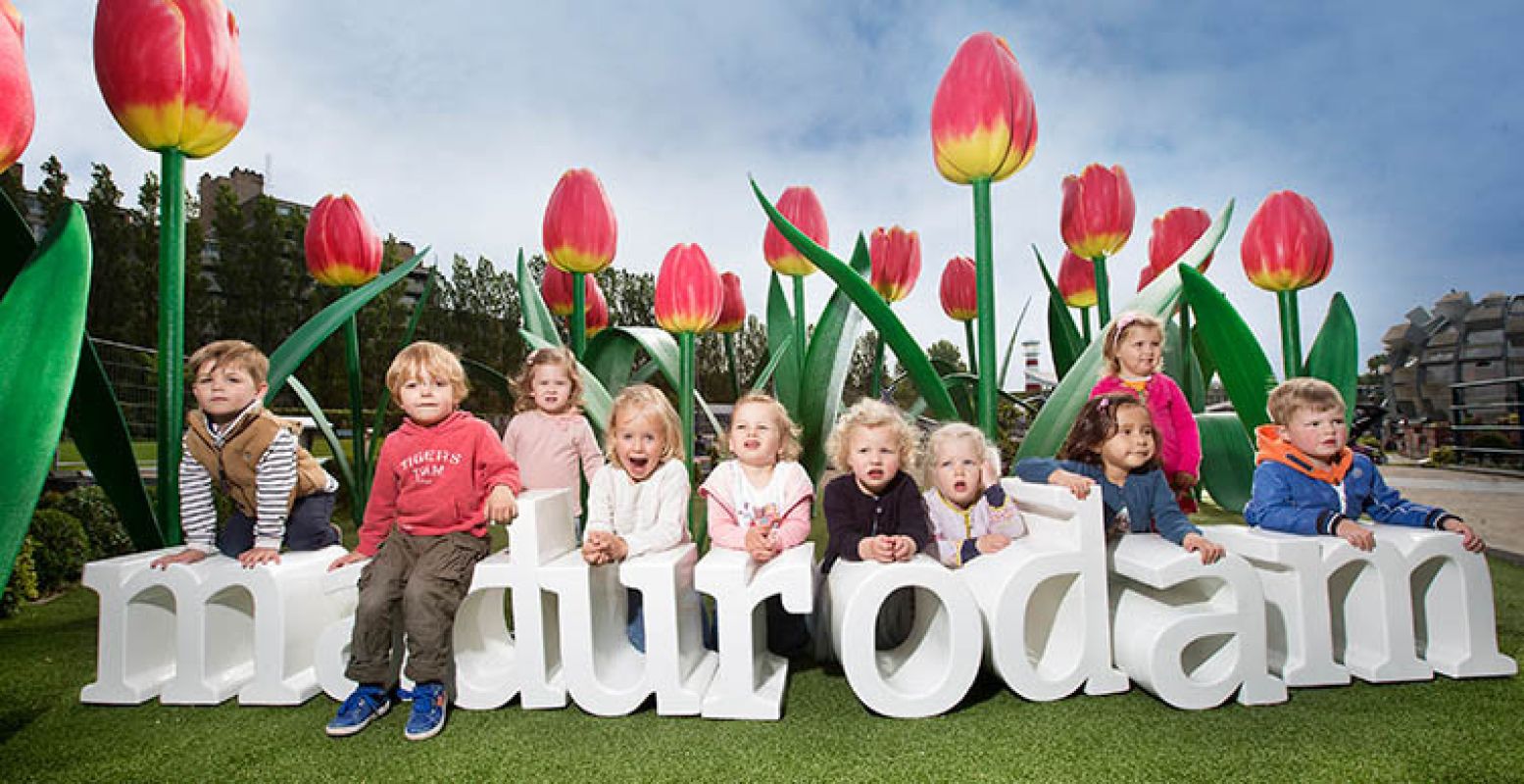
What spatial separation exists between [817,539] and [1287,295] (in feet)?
7.86

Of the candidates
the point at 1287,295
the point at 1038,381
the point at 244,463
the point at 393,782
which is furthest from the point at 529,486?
the point at 1038,381

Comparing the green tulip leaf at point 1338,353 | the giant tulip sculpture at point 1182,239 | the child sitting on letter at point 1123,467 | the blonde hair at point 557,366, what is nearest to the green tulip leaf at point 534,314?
the blonde hair at point 557,366

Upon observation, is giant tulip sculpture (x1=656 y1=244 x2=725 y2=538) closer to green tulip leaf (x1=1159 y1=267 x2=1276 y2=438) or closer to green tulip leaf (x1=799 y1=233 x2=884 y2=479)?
green tulip leaf (x1=799 y1=233 x2=884 y2=479)

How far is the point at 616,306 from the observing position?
19500mm

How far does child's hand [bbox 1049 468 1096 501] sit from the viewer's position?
6.21 feet

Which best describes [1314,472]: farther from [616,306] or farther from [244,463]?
[616,306]

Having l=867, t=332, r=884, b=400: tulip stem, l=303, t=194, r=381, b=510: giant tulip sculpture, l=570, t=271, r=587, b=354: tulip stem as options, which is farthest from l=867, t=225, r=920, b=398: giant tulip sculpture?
l=303, t=194, r=381, b=510: giant tulip sculpture

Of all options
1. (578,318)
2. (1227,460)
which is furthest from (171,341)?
(1227,460)

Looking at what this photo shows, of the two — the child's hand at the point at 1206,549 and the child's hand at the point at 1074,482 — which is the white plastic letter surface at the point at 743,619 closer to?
the child's hand at the point at 1074,482

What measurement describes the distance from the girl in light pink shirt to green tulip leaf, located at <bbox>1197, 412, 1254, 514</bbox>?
2.48 meters

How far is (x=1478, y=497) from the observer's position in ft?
20.2

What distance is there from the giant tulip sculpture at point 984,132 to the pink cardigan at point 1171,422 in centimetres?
46

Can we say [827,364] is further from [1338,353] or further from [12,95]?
[12,95]

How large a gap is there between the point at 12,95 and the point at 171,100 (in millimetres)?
685
